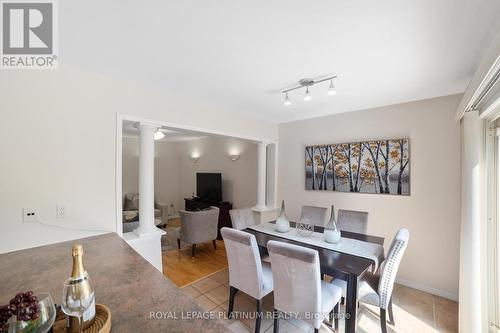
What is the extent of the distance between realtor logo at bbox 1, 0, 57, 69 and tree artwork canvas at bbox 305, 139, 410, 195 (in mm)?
3241

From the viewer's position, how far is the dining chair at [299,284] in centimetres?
148

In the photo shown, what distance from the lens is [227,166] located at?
202 inches

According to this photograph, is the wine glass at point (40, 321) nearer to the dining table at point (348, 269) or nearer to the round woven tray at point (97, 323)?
the round woven tray at point (97, 323)

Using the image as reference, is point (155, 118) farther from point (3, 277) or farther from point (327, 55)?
point (327, 55)

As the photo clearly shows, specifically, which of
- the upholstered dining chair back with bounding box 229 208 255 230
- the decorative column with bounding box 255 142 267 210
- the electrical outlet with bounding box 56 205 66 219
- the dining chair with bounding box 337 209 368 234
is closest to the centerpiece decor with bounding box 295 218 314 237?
the dining chair with bounding box 337 209 368 234

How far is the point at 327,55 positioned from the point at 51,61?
222 cm

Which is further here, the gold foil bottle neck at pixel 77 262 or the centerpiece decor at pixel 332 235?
the centerpiece decor at pixel 332 235

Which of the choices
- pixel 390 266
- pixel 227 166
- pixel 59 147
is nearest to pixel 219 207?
pixel 227 166

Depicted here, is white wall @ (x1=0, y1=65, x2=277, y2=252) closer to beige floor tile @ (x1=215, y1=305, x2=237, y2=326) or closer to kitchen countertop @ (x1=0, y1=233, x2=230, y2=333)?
kitchen countertop @ (x1=0, y1=233, x2=230, y2=333)

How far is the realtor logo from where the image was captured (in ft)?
3.90

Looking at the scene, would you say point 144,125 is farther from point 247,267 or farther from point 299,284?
point 299,284

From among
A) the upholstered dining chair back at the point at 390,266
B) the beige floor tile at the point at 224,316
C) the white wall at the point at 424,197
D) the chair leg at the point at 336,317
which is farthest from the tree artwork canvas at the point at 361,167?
the beige floor tile at the point at 224,316

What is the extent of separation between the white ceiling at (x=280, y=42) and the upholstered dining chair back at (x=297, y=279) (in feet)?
4.88

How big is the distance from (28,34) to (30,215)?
4.28ft
